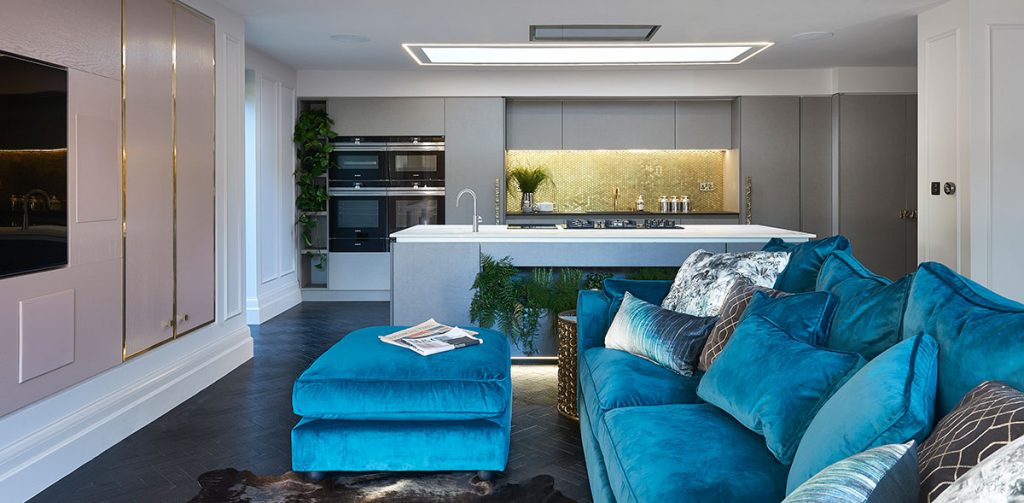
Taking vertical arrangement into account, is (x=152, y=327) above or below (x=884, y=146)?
below

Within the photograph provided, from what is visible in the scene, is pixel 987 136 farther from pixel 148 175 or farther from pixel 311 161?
pixel 311 161

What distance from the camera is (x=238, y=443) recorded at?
347 cm

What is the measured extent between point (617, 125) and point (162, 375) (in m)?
5.69

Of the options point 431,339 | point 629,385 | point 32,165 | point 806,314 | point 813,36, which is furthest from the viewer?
point 813,36

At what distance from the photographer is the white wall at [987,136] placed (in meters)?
5.00

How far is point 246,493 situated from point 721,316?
1917 millimetres

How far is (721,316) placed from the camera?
8.83ft

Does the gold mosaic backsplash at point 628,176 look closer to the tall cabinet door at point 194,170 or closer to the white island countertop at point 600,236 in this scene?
→ the white island countertop at point 600,236

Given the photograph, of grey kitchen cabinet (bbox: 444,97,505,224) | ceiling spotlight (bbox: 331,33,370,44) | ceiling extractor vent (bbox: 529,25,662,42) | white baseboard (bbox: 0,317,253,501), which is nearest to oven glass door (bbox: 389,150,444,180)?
grey kitchen cabinet (bbox: 444,97,505,224)

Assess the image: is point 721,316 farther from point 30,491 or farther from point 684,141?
point 684,141

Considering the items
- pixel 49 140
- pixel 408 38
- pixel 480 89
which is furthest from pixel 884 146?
pixel 49 140

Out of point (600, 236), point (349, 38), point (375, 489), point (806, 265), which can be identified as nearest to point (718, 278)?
point (806, 265)

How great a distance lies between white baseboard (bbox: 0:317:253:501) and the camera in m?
2.89

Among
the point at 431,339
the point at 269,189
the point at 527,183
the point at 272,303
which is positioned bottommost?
the point at 272,303
